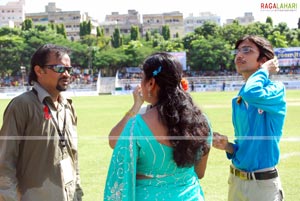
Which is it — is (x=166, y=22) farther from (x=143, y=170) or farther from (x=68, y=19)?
(x=143, y=170)

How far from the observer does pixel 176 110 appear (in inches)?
86.0

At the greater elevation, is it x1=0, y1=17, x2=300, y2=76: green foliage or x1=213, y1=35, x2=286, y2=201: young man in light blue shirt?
x1=213, y1=35, x2=286, y2=201: young man in light blue shirt

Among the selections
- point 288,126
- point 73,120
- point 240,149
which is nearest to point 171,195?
point 240,149

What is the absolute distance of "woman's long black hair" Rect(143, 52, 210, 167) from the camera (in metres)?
2.17

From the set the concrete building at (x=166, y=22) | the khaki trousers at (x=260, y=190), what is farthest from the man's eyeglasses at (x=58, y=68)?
the concrete building at (x=166, y=22)

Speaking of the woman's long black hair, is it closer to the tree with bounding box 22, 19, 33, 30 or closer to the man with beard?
the man with beard

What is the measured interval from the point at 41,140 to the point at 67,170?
28 centimetres

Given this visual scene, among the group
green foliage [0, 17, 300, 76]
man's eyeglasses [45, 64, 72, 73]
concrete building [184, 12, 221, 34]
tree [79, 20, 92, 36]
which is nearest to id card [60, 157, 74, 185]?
man's eyeglasses [45, 64, 72, 73]

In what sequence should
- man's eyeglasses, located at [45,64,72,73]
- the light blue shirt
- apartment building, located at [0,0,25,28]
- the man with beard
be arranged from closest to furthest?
the man with beard → the light blue shirt → man's eyeglasses, located at [45,64,72,73] → apartment building, located at [0,0,25,28]

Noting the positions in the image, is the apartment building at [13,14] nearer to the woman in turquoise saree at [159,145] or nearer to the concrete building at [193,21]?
the concrete building at [193,21]

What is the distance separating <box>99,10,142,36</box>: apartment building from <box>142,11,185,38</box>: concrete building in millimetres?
1940

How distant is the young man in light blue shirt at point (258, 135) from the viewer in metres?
2.86

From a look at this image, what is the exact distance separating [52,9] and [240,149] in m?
84.8

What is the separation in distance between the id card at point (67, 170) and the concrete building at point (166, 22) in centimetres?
8793
